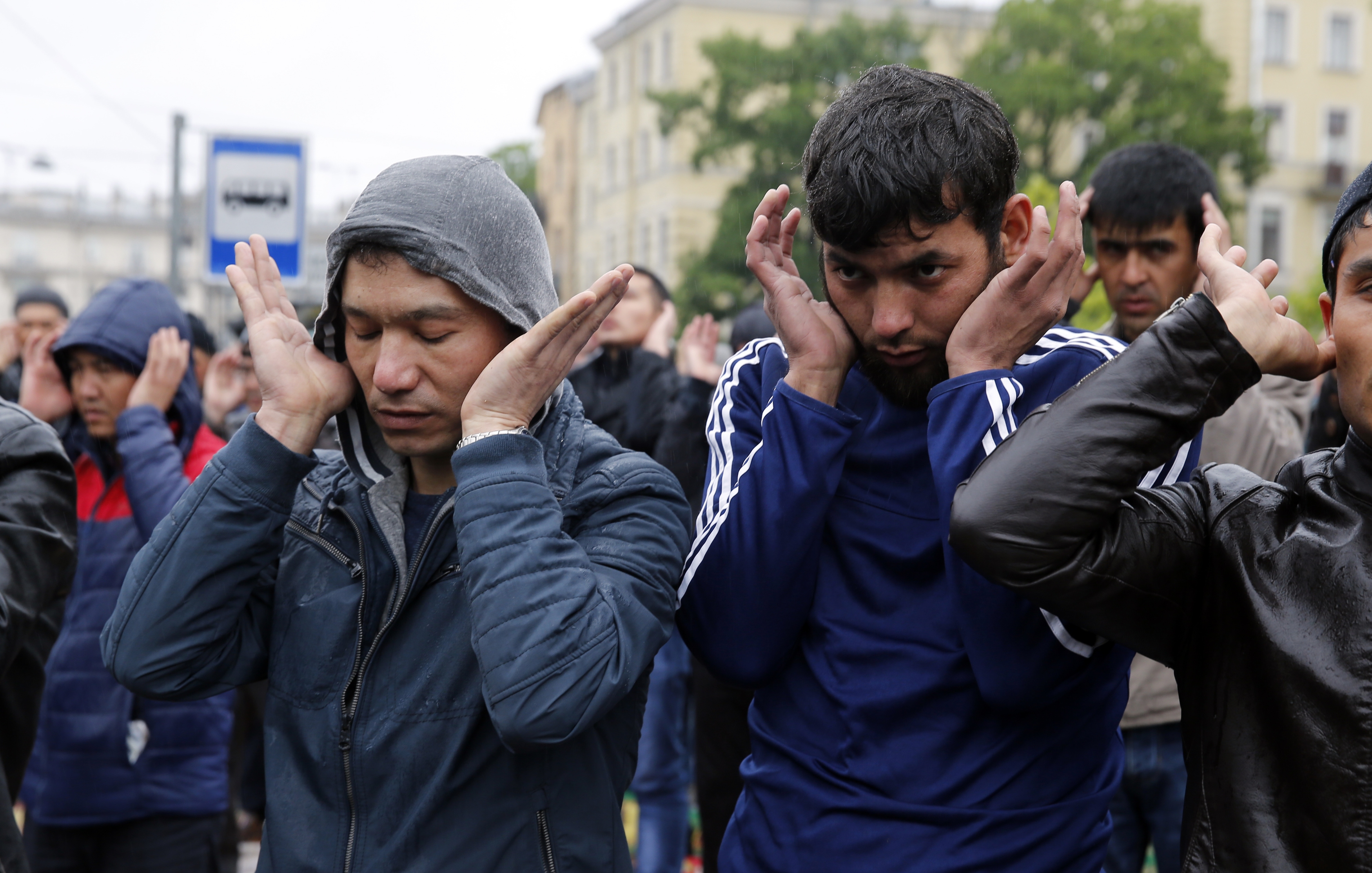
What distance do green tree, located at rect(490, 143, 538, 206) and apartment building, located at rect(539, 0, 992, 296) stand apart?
8.01 ft

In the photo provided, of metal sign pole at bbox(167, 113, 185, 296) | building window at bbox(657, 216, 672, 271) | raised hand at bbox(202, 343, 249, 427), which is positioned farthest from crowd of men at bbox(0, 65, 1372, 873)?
building window at bbox(657, 216, 672, 271)

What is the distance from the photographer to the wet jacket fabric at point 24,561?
2.81 meters

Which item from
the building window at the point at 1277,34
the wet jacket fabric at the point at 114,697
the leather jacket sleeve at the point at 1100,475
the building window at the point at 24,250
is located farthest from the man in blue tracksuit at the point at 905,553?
the building window at the point at 24,250

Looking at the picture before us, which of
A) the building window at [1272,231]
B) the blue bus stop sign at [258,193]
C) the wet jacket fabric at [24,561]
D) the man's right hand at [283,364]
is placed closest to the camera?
the man's right hand at [283,364]

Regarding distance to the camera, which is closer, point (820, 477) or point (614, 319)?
point (820, 477)

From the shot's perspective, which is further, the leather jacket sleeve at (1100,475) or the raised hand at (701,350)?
the raised hand at (701,350)

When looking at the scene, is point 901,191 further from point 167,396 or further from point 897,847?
point 167,396

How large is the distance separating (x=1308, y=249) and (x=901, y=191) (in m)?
50.3

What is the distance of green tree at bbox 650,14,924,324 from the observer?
38.3 m

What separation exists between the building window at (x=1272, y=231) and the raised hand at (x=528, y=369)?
160 feet

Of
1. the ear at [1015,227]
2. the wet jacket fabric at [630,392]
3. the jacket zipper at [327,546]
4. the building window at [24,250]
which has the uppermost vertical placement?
the ear at [1015,227]

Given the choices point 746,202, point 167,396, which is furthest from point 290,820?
point 746,202

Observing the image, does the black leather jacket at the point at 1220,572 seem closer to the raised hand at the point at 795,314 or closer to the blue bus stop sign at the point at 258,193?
the raised hand at the point at 795,314

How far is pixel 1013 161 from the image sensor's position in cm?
244
